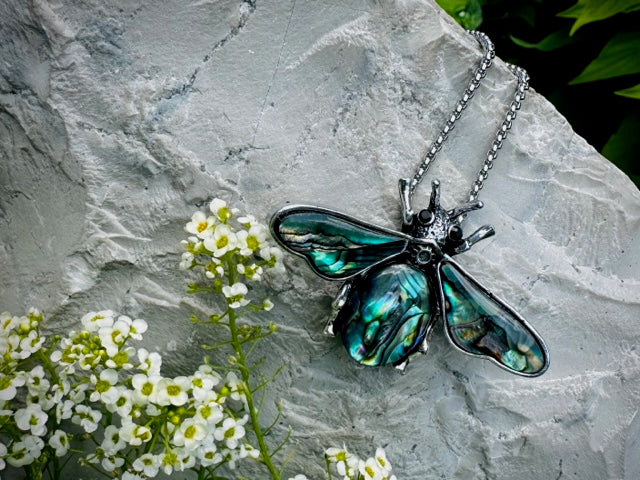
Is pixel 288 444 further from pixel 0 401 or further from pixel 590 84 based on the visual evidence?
pixel 590 84

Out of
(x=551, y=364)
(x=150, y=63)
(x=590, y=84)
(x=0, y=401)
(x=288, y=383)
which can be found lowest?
(x=0, y=401)

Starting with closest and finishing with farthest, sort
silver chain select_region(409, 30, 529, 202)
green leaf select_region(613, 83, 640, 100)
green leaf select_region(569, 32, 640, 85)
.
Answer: silver chain select_region(409, 30, 529, 202), green leaf select_region(613, 83, 640, 100), green leaf select_region(569, 32, 640, 85)

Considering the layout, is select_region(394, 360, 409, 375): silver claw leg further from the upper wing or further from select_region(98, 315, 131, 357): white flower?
select_region(98, 315, 131, 357): white flower

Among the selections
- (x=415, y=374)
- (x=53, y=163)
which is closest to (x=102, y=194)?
(x=53, y=163)

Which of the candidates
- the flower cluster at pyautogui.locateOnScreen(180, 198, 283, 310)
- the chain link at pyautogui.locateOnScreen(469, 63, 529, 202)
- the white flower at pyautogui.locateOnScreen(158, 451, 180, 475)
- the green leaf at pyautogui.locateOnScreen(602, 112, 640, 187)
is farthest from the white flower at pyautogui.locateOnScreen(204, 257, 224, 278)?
the green leaf at pyautogui.locateOnScreen(602, 112, 640, 187)

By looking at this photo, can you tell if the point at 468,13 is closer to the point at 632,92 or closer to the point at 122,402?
the point at 632,92

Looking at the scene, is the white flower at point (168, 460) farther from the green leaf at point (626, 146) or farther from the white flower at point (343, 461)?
the green leaf at point (626, 146)

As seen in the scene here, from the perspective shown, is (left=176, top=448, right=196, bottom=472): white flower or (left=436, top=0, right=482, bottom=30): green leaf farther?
(left=436, top=0, right=482, bottom=30): green leaf
